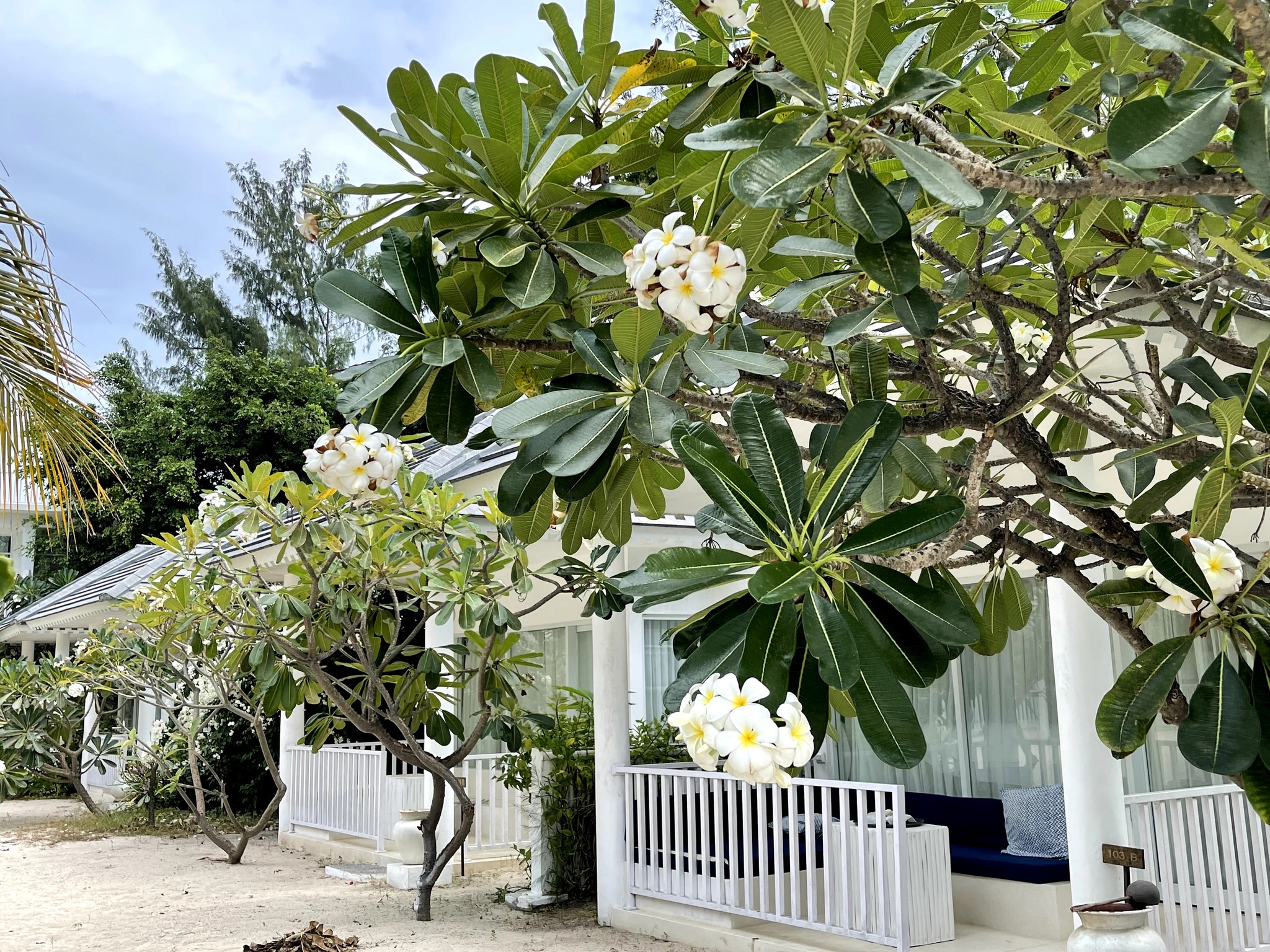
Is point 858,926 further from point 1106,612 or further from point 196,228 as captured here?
point 196,228

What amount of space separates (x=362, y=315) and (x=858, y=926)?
480 centimetres

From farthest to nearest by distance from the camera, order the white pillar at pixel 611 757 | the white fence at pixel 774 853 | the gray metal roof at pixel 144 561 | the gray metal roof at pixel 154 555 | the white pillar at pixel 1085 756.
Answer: the gray metal roof at pixel 144 561, the gray metal roof at pixel 154 555, the white pillar at pixel 611 757, the white fence at pixel 774 853, the white pillar at pixel 1085 756

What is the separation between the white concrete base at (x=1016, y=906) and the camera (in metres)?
5.77

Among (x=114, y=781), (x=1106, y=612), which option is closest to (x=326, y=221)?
(x=1106, y=612)

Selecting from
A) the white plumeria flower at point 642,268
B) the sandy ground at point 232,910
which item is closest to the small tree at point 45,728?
the sandy ground at point 232,910

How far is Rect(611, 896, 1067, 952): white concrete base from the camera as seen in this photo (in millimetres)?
5559

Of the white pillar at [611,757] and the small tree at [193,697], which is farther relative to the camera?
the small tree at [193,697]

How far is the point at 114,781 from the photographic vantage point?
17.3 meters

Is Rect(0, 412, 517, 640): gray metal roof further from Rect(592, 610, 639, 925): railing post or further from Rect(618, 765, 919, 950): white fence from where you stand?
Rect(618, 765, 919, 950): white fence

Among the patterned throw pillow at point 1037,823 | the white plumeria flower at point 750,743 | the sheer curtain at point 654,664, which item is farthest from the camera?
the sheer curtain at point 654,664

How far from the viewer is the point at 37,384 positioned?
3.54 meters

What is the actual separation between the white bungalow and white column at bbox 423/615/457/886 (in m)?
0.04

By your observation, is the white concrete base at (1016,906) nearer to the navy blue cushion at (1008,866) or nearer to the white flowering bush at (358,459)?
the navy blue cushion at (1008,866)

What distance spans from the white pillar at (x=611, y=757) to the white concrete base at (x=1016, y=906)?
219 cm
